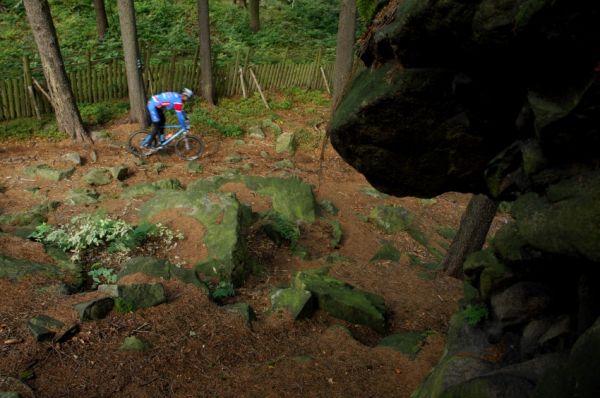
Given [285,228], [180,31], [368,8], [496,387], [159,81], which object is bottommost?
[285,228]

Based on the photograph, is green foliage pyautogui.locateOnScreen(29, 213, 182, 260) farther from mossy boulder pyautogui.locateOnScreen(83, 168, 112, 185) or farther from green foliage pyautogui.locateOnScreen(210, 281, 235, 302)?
mossy boulder pyautogui.locateOnScreen(83, 168, 112, 185)

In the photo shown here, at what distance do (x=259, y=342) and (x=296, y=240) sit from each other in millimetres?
3595

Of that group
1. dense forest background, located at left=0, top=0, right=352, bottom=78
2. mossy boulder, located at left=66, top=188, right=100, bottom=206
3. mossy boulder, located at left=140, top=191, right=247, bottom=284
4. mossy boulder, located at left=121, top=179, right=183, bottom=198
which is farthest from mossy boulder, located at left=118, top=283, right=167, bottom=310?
dense forest background, located at left=0, top=0, right=352, bottom=78

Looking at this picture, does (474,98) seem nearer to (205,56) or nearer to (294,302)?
(294,302)

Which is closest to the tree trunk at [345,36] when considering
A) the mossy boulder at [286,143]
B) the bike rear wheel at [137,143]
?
the mossy boulder at [286,143]

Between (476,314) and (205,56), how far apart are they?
45.3ft

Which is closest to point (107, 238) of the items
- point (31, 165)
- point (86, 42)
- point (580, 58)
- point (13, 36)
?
point (31, 165)

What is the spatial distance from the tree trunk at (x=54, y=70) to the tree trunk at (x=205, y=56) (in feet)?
15.4

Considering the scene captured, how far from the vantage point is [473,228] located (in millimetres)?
8234

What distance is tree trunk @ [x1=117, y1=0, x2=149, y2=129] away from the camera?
41.3ft

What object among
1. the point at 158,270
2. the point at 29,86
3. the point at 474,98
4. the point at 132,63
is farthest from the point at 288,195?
the point at 29,86

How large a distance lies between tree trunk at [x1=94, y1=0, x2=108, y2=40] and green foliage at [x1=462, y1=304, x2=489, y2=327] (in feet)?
63.8

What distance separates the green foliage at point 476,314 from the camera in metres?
4.46

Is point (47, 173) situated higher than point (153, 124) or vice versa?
point (153, 124)
